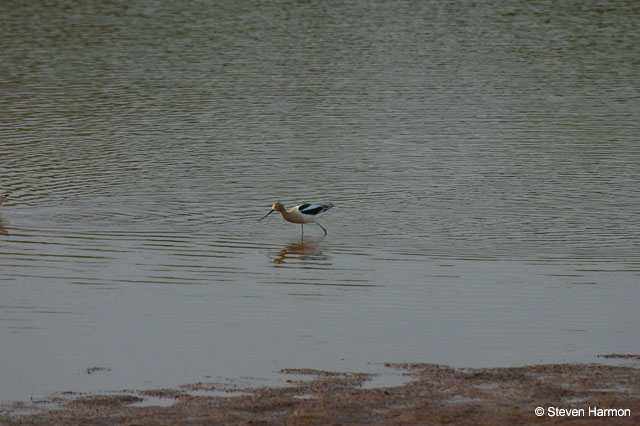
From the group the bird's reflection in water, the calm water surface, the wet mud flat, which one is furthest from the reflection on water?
Answer: the wet mud flat

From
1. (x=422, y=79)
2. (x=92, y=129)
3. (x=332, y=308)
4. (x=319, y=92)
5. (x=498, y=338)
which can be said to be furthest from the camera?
(x=422, y=79)

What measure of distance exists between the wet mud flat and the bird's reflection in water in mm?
6425

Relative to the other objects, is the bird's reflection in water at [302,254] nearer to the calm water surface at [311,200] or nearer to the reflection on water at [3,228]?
the calm water surface at [311,200]

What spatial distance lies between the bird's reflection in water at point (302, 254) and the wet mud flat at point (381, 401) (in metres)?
6.43

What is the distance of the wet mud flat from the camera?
1013 centimetres

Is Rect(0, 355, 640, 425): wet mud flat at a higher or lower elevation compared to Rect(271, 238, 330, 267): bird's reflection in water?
higher

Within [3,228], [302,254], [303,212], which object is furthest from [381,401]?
[3,228]

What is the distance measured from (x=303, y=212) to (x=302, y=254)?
1610mm

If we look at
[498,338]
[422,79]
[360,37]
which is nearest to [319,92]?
[422,79]

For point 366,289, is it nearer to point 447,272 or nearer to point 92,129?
point 447,272

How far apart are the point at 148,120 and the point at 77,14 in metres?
32.6

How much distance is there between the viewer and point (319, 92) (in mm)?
38688

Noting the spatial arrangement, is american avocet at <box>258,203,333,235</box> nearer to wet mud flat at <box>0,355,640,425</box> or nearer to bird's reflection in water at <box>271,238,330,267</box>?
bird's reflection in water at <box>271,238,330,267</box>

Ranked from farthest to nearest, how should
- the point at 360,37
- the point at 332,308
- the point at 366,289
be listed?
the point at 360,37, the point at 366,289, the point at 332,308
